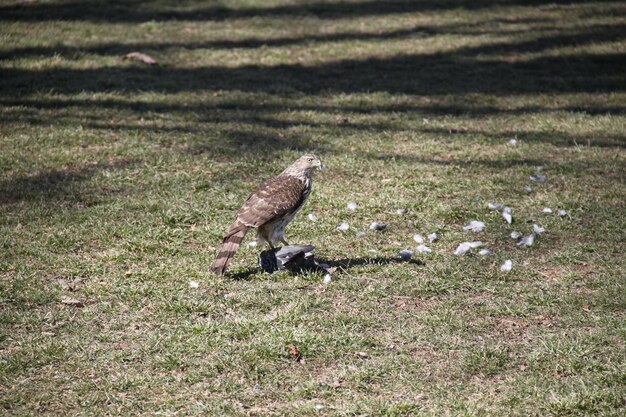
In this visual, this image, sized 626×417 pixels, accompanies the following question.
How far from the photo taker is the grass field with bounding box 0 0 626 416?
19.0ft

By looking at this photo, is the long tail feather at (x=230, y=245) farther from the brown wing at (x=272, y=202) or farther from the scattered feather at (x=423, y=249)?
the scattered feather at (x=423, y=249)

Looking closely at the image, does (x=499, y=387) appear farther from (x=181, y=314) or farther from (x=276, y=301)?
(x=181, y=314)

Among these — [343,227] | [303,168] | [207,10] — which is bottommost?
[343,227]

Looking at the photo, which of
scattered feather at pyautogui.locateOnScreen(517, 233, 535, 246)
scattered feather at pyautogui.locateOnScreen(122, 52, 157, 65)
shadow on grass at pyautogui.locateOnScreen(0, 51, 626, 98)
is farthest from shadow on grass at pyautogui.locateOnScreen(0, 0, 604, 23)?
scattered feather at pyautogui.locateOnScreen(517, 233, 535, 246)

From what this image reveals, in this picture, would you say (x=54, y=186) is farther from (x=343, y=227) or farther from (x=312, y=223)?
(x=343, y=227)

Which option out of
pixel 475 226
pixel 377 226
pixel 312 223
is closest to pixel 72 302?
pixel 312 223

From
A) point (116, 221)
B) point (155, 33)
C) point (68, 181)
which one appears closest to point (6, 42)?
point (155, 33)

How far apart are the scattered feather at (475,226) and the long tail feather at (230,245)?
262 centimetres

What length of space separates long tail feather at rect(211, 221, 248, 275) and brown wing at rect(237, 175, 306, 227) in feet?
0.25

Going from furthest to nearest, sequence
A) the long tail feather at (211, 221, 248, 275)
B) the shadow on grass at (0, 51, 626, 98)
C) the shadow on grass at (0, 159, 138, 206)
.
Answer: the shadow on grass at (0, 51, 626, 98), the shadow on grass at (0, 159, 138, 206), the long tail feather at (211, 221, 248, 275)

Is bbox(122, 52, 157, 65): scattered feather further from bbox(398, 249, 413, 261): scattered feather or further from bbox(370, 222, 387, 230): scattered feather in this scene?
bbox(398, 249, 413, 261): scattered feather

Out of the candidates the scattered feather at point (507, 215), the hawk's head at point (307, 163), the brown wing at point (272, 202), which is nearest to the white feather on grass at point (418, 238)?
the scattered feather at point (507, 215)

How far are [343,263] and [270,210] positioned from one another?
0.93 metres

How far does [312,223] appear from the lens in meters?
8.73
